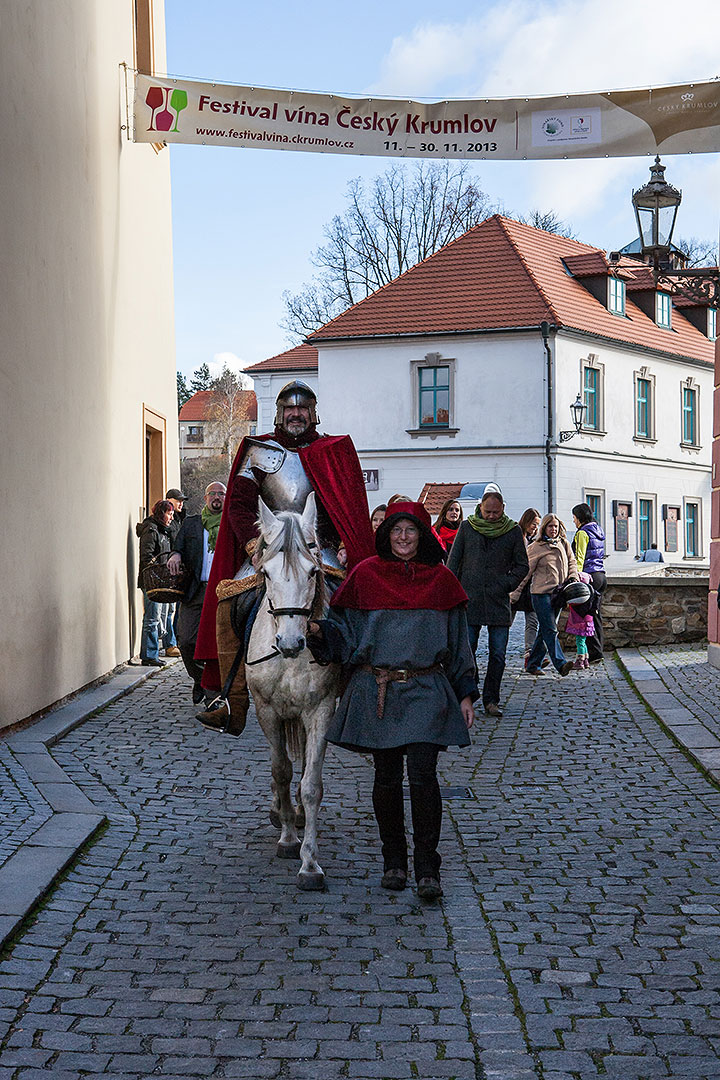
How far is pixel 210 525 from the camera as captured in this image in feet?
41.2

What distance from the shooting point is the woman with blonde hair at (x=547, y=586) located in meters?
14.4

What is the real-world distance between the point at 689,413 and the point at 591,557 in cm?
3008

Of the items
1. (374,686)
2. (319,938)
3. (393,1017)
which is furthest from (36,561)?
(393,1017)

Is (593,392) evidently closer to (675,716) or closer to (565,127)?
(565,127)

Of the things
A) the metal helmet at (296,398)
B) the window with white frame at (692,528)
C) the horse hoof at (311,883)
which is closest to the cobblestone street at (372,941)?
the horse hoof at (311,883)

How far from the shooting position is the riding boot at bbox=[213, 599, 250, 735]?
6980 mm

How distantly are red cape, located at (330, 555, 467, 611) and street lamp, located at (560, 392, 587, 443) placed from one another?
31.8 m

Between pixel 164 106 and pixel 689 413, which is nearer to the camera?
pixel 164 106

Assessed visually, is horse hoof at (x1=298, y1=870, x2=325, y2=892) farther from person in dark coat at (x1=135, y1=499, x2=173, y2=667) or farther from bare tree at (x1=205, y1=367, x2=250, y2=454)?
bare tree at (x1=205, y1=367, x2=250, y2=454)

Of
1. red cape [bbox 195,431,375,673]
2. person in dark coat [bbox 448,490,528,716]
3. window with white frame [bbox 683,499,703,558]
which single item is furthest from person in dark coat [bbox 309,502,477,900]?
window with white frame [bbox 683,499,703,558]

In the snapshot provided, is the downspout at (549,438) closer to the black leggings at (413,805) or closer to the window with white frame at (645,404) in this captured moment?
the window with white frame at (645,404)

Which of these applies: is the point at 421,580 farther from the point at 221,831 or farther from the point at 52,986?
the point at 52,986

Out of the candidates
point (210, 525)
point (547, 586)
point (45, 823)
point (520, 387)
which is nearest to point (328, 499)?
point (45, 823)

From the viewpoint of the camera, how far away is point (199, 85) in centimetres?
1383
